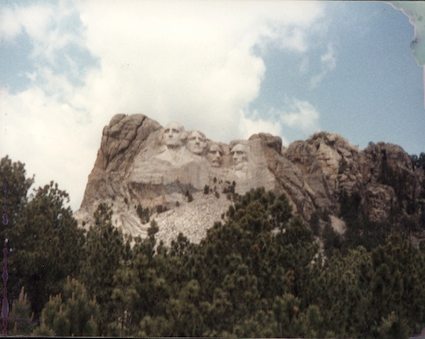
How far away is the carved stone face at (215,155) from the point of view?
385 inches

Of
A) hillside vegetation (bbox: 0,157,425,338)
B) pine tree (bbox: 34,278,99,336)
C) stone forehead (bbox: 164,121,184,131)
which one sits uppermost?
stone forehead (bbox: 164,121,184,131)

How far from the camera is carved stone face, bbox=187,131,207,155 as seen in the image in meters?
9.23

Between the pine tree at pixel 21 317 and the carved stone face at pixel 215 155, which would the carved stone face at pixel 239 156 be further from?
the pine tree at pixel 21 317

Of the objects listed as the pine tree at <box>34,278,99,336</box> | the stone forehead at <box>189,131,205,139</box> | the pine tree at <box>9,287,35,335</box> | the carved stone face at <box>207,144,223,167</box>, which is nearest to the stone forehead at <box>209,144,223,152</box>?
the carved stone face at <box>207,144,223,167</box>

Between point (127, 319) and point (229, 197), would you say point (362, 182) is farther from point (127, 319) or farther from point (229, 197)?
point (127, 319)

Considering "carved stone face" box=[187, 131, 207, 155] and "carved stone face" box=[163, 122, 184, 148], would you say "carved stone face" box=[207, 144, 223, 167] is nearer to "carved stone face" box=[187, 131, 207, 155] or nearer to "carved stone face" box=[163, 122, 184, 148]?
"carved stone face" box=[187, 131, 207, 155]

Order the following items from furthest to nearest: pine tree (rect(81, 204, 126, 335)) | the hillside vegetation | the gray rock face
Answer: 1. the gray rock face
2. pine tree (rect(81, 204, 126, 335))
3. the hillside vegetation

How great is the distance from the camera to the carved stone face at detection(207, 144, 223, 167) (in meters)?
9.77

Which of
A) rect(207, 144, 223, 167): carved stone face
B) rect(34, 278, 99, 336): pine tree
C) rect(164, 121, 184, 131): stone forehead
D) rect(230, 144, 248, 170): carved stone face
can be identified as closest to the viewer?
rect(34, 278, 99, 336): pine tree

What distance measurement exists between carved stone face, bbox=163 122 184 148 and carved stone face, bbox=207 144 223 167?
1.55 ft

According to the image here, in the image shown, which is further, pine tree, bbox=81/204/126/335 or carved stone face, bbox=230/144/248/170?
carved stone face, bbox=230/144/248/170

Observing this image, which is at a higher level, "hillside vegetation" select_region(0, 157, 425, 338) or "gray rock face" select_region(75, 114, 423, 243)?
"gray rock face" select_region(75, 114, 423, 243)

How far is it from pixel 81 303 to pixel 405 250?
3.21m

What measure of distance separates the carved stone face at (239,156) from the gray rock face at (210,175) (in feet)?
0.07
